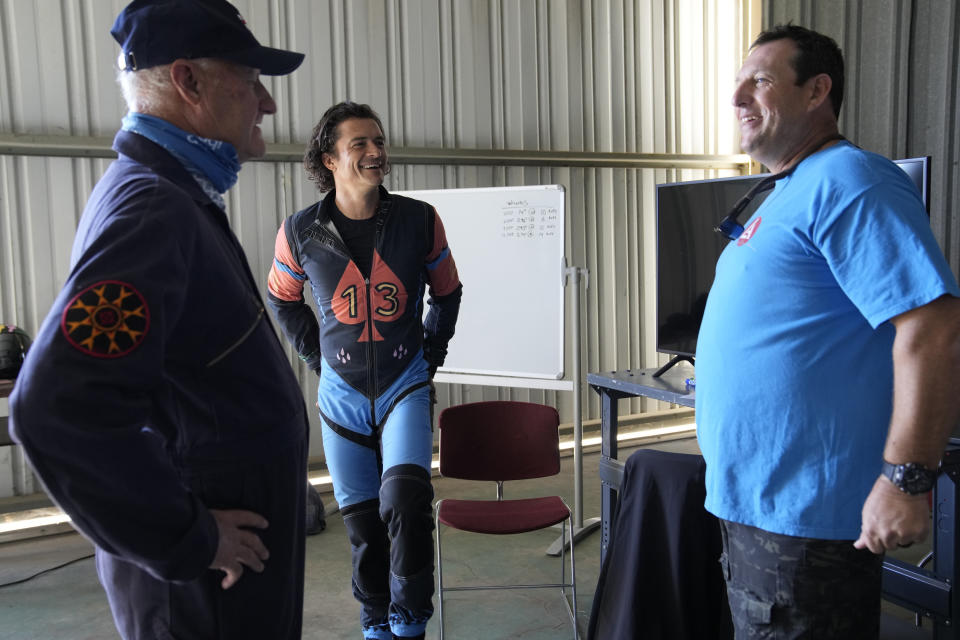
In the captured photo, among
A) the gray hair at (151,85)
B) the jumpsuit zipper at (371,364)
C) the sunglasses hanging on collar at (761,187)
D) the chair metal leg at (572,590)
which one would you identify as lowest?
the chair metal leg at (572,590)

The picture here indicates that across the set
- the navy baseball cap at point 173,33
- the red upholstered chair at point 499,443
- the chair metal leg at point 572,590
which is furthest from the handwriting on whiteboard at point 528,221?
the navy baseball cap at point 173,33

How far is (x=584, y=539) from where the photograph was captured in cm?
394

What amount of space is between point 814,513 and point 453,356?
9.99ft

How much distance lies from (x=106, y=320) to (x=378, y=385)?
1.63 meters

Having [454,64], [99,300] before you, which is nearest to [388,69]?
[454,64]

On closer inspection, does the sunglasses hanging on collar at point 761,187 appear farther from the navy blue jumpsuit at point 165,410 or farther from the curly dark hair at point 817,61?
the navy blue jumpsuit at point 165,410

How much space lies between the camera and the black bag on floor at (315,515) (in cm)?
405

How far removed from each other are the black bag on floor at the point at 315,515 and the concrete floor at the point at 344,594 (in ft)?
0.14

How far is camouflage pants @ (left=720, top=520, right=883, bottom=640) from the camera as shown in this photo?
1.36 m

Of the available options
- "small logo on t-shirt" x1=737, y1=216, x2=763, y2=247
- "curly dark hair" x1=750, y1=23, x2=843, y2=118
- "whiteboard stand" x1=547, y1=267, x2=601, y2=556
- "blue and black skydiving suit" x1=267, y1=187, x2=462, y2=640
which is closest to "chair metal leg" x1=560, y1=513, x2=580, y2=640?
"whiteboard stand" x1=547, y1=267, x2=601, y2=556

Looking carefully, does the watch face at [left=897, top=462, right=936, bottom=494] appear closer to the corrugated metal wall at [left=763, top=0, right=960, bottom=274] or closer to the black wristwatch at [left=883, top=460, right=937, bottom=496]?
the black wristwatch at [left=883, top=460, right=937, bottom=496]

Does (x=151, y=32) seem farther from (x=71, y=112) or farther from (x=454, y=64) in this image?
(x=454, y=64)

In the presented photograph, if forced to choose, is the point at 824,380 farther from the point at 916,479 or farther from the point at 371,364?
the point at 371,364

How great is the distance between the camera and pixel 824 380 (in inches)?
53.1
